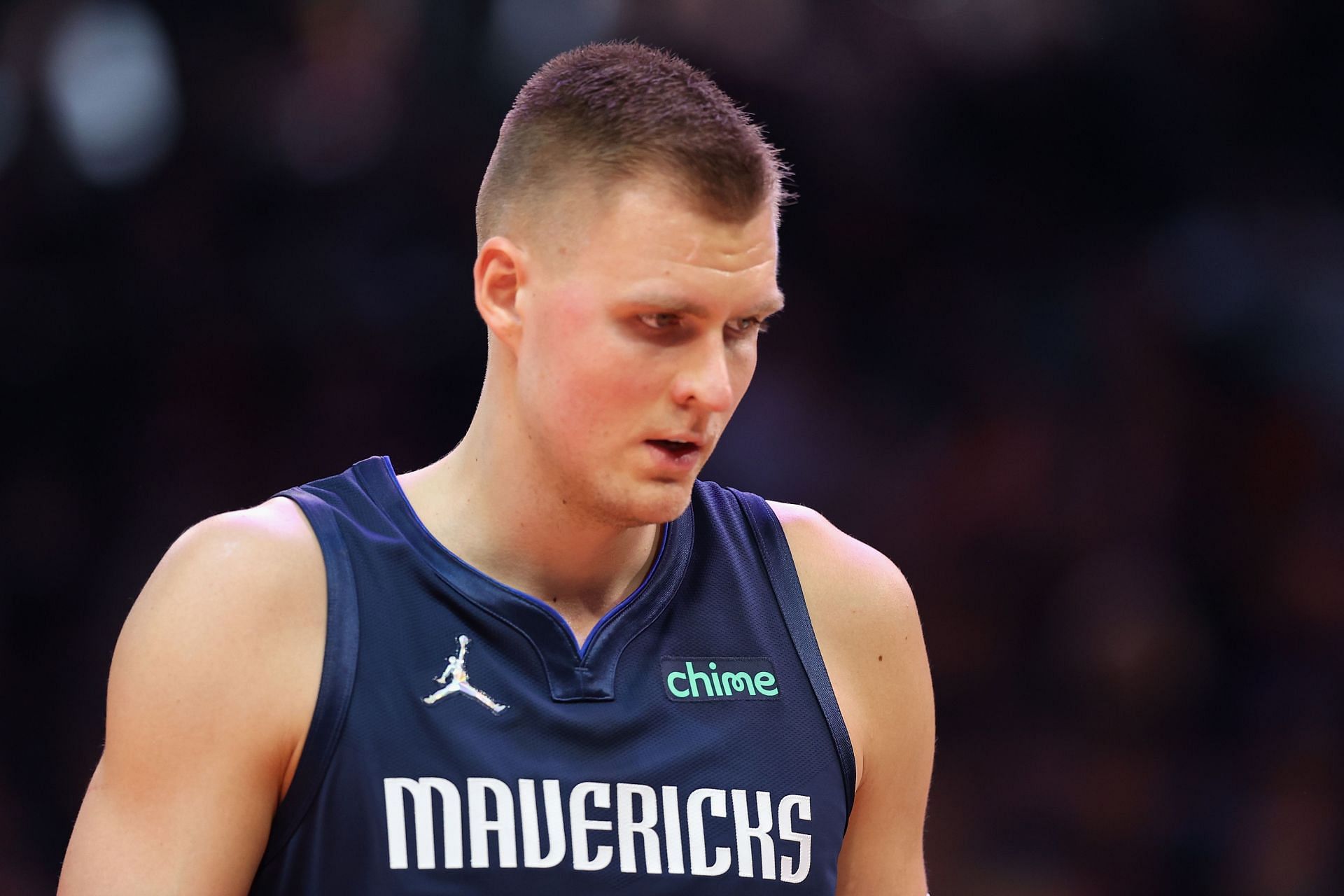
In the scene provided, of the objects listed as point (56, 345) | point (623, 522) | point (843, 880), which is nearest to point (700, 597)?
point (623, 522)

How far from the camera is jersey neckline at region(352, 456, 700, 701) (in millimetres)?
2232

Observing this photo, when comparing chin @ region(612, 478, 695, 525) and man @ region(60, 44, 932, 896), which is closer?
man @ region(60, 44, 932, 896)

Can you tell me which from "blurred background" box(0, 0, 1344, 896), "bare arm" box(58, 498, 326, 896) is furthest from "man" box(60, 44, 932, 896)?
"blurred background" box(0, 0, 1344, 896)

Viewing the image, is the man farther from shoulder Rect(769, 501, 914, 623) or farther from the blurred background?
the blurred background

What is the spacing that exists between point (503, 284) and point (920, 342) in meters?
3.82

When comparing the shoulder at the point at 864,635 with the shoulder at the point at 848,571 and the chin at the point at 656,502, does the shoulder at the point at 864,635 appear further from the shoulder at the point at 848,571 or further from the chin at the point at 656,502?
the chin at the point at 656,502

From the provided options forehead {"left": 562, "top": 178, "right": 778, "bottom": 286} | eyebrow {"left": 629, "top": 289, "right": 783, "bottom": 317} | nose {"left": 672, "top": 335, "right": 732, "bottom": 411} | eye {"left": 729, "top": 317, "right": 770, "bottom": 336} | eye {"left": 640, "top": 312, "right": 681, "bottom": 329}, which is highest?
forehead {"left": 562, "top": 178, "right": 778, "bottom": 286}

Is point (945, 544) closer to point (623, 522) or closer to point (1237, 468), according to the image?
point (1237, 468)

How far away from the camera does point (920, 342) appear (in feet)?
19.3

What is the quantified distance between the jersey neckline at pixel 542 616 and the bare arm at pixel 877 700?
307mm

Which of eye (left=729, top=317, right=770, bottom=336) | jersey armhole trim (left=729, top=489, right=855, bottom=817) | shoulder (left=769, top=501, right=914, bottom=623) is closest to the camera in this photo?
eye (left=729, top=317, right=770, bottom=336)

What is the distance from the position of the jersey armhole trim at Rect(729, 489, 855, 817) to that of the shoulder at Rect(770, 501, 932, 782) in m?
0.02

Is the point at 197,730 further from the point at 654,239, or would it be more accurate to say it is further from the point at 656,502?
the point at 654,239

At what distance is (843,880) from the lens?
2484mm
